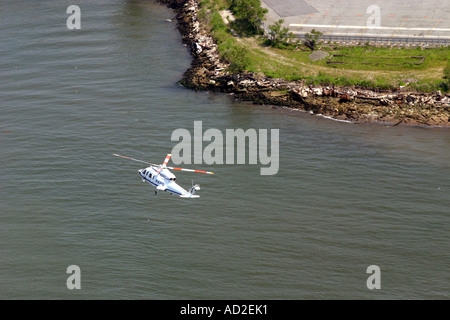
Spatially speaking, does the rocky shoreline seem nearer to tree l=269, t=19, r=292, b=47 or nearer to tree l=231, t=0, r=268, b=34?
tree l=269, t=19, r=292, b=47

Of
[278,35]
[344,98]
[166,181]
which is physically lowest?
[166,181]

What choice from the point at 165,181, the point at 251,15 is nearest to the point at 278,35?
the point at 251,15

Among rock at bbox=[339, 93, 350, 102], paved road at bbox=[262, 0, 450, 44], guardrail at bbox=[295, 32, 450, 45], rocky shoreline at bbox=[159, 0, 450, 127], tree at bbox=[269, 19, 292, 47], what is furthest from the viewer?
tree at bbox=[269, 19, 292, 47]

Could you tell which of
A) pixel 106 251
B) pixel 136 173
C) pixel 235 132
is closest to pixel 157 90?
pixel 235 132

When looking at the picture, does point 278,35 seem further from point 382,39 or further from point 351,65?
point 382,39

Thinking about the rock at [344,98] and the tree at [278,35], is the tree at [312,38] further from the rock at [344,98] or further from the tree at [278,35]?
the rock at [344,98]

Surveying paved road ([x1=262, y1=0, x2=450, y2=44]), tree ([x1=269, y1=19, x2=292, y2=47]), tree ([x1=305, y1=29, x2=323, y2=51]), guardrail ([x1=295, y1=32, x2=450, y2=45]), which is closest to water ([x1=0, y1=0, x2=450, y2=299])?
tree ([x1=269, y1=19, x2=292, y2=47])
